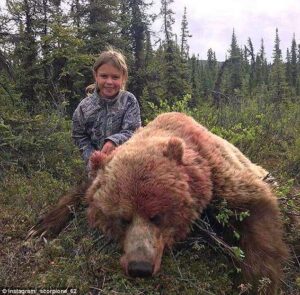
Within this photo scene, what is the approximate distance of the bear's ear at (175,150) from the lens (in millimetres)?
3109

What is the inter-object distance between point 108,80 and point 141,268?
9.60 ft

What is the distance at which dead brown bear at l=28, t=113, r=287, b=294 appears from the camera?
9.39 feet

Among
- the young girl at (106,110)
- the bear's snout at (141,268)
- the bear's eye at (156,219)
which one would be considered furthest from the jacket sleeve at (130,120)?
the bear's snout at (141,268)

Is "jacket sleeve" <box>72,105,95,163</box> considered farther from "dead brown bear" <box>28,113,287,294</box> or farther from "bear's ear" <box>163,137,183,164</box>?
"bear's ear" <box>163,137,183,164</box>

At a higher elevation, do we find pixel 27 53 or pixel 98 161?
pixel 27 53

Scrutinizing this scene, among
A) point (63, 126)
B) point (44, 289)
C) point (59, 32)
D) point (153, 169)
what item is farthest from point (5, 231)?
point (59, 32)

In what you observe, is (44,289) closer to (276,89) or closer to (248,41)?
(276,89)

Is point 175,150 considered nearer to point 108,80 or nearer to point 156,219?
point 156,219

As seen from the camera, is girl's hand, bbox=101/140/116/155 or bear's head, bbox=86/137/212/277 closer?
bear's head, bbox=86/137/212/277

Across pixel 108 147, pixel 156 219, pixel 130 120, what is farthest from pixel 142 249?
pixel 130 120

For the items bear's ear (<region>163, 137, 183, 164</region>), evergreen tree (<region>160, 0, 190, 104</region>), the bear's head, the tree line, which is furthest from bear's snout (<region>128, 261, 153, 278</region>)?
evergreen tree (<region>160, 0, 190, 104</region>)

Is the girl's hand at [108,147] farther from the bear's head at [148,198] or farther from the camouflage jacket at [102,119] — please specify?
the bear's head at [148,198]

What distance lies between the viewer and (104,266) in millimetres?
3033

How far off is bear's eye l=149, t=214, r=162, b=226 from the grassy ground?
0.96 ft
